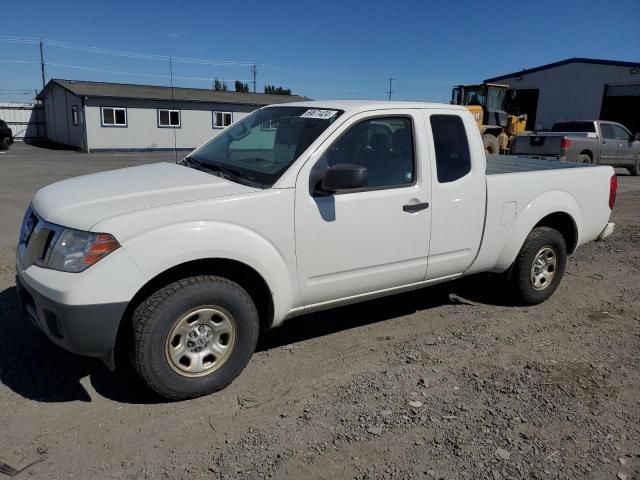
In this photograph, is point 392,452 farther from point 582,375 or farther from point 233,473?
point 582,375

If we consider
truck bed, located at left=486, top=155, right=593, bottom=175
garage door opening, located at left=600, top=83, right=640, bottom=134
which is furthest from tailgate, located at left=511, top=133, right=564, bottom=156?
garage door opening, located at left=600, top=83, right=640, bottom=134

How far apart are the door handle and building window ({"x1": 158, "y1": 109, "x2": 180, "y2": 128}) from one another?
28.9 metres

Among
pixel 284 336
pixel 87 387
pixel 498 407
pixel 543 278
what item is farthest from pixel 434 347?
pixel 87 387

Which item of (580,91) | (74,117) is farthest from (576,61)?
(74,117)

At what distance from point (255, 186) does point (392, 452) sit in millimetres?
1821

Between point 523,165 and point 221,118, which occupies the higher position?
point 221,118

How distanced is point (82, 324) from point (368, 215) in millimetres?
1959

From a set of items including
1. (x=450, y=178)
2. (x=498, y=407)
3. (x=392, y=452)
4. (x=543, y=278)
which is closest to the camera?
(x=392, y=452)

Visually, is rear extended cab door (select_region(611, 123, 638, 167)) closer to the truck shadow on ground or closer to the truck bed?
the truck bed

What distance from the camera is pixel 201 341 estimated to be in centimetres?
337

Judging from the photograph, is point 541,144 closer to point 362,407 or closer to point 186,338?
point 362,407

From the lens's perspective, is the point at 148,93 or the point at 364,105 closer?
the point at 364,105

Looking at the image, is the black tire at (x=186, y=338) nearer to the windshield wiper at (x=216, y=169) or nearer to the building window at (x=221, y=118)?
the windshield wiper at (x=216, y=169)

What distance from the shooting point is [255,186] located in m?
3.54
